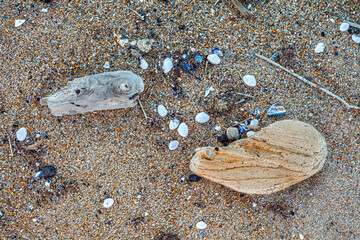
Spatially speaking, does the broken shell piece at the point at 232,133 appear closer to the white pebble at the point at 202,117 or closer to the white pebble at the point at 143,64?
the white pebble at the point at 202,117

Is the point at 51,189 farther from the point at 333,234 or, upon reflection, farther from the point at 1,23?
the point at 333,234

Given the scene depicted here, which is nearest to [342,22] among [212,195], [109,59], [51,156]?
[212,195]

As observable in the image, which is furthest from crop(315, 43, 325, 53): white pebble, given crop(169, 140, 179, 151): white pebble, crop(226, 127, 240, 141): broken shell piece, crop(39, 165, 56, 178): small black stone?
crop(39, 165, 56, 178): small black stone

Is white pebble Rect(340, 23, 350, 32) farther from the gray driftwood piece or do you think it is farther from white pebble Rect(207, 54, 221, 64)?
the gray driftwood piece

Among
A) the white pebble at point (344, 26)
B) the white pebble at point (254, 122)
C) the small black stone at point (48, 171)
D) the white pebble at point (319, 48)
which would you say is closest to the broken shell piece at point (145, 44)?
the white pebble at point (254, 122)

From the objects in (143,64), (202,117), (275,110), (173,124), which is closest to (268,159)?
(275,110)

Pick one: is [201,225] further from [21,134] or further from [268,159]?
[21,134]
